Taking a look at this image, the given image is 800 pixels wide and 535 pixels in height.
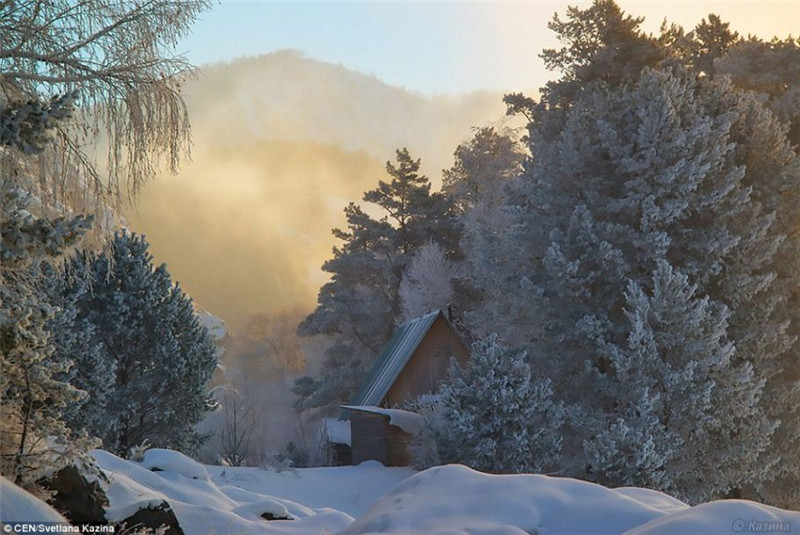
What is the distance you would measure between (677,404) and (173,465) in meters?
13.2

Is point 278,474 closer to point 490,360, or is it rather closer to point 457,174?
point 490,360

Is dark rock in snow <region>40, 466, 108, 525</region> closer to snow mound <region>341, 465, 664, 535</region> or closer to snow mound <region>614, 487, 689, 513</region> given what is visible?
snow mound <region>341, 465, 664, 535</region>

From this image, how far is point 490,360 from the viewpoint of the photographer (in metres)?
23.0

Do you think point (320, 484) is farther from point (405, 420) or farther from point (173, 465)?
point (173, 465)

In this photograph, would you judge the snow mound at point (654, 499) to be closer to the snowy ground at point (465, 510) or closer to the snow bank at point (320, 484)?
the snowy ground at point (465, 510)

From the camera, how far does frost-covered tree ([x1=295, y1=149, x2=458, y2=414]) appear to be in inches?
1826

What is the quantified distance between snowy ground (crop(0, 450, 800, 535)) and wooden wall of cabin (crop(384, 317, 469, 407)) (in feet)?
58.6

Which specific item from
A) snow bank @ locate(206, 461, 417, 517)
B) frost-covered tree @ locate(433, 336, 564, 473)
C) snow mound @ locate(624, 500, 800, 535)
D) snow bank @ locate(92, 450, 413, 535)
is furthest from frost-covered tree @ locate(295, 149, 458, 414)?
snow mound @ locate(624, 500, 800, 535)

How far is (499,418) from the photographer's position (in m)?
22.7

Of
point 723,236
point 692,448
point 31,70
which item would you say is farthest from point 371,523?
point 723,236

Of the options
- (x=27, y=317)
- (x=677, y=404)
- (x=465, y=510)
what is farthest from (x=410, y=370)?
(x=27, y=317)

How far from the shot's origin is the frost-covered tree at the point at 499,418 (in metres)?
22.6

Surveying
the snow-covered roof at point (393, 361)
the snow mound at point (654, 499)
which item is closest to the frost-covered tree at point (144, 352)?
the snow-covered roof at point (393, 361)

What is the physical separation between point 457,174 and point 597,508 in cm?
4192
